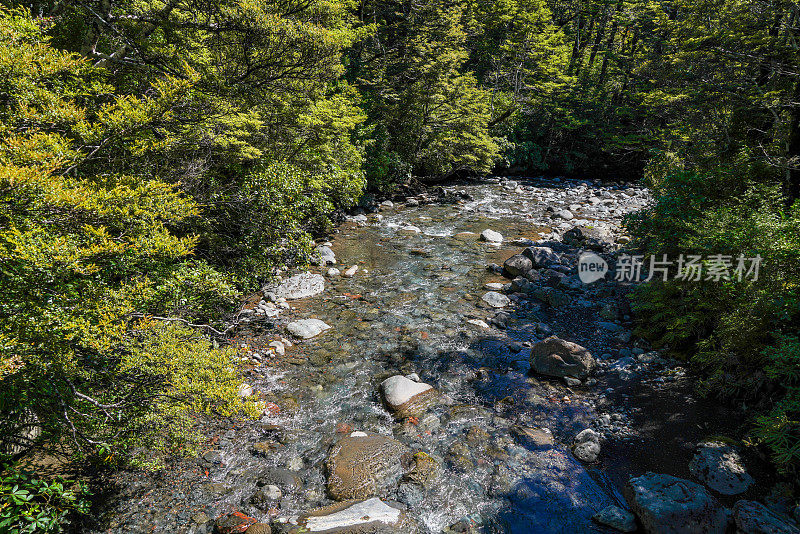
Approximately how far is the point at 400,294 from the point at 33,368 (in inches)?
300

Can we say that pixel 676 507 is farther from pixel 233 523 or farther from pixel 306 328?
pixel 306 328

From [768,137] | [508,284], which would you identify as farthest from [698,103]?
[508,284]

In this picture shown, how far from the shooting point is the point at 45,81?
4754 millimetres

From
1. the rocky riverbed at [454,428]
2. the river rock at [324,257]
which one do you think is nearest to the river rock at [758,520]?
the rocky riverbed at [454,428]

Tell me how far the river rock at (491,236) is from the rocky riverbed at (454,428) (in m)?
3.55

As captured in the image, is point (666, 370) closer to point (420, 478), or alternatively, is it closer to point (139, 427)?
point (420, 478)

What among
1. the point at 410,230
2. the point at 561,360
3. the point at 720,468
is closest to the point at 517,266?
the point at 561,360

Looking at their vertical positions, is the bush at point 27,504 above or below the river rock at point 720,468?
above

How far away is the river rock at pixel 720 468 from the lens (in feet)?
14.9

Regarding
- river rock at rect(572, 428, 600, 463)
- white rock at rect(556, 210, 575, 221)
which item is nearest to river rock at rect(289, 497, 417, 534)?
river rock at rect(572, 428, 600, 463)

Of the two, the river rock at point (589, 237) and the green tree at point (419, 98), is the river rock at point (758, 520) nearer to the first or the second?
the river rock at point (589, 237)

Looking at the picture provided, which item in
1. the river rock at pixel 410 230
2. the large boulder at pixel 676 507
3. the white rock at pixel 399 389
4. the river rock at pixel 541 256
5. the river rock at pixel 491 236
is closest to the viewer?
the large boulder at pixel 676 507

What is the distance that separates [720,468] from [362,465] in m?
4.53

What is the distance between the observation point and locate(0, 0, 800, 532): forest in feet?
12.0
